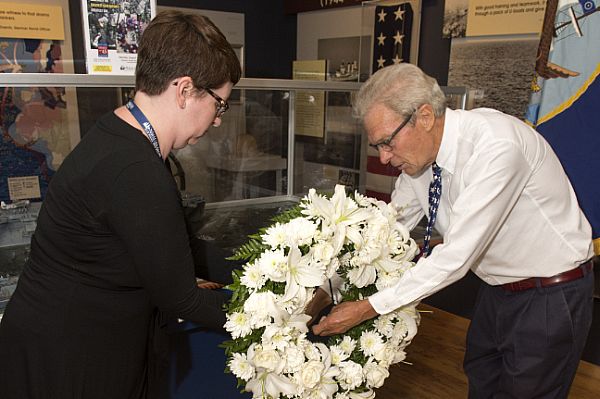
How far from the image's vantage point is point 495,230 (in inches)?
49.9

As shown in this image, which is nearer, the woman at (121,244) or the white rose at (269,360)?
the woman at (121,244)

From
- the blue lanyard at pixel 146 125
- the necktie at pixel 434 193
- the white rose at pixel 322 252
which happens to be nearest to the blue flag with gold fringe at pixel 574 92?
the necktie at pixel 434 193

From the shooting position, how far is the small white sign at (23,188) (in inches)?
72.1

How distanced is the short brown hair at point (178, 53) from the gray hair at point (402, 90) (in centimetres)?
45

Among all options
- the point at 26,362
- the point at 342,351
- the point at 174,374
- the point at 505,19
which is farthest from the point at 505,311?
the point at 505,19

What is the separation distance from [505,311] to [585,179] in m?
1.83

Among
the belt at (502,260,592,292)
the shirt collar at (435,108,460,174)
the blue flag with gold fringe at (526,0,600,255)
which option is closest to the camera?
the shirt collar at (435,108,460,174)

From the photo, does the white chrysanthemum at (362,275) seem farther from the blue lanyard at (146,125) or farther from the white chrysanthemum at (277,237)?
the blue lanyard at (146,125)

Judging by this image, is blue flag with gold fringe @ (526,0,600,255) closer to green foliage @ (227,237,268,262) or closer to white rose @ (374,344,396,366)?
white rose @ (374,344,396,366)

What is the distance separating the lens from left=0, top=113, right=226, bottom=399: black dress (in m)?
0.91

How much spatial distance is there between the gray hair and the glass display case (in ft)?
2.92

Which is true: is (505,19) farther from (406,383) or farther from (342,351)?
(342,351)

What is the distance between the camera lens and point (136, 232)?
909 millimetres

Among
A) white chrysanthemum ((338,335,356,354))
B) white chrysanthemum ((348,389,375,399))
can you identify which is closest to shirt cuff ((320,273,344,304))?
white chrysanthemum ((338,335,356,354))
